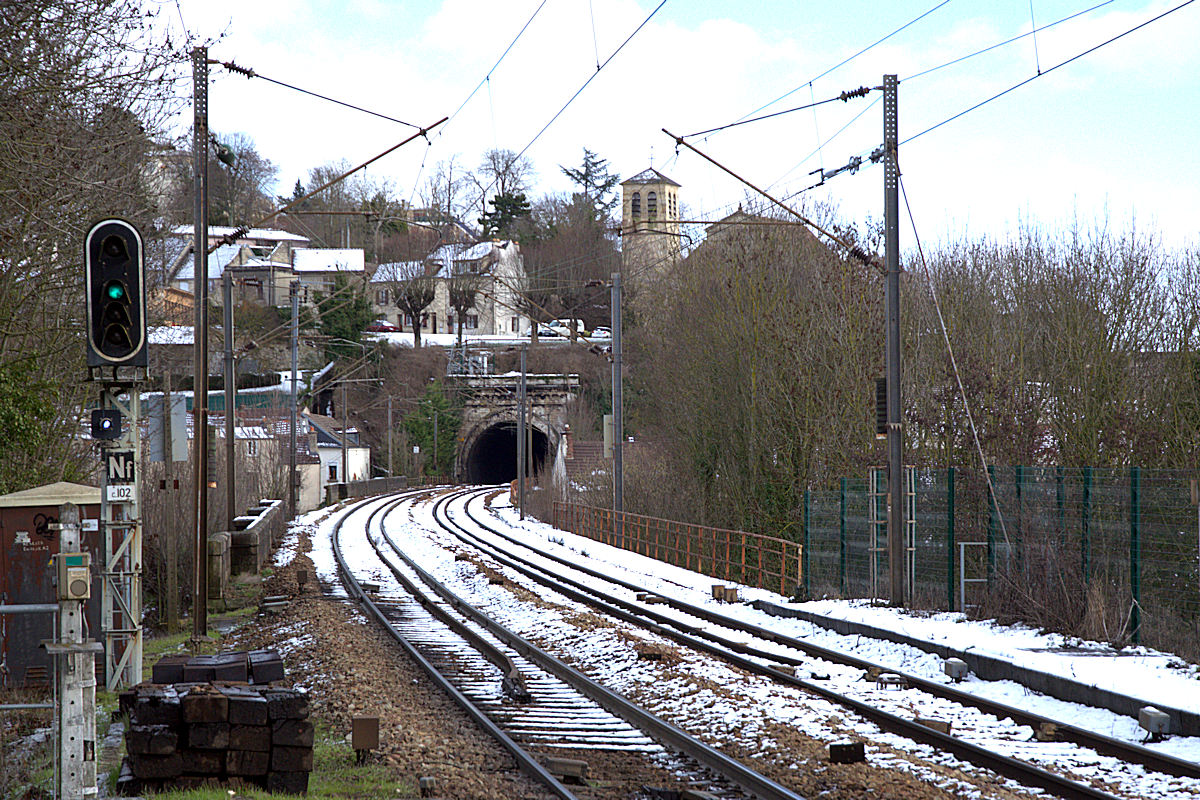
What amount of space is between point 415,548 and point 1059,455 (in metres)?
16.8

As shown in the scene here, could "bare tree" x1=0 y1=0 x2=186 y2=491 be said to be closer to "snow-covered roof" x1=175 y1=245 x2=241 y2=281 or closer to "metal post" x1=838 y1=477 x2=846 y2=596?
"metal post" x1=838 y1=477 x2=846 y2=596

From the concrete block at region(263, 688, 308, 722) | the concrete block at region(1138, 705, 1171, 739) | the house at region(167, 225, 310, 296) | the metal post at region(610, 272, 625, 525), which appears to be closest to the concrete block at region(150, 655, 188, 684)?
the concrete block at region(263, 688, 308, 722)

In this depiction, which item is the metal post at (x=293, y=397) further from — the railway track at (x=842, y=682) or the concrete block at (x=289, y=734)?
the concrete block at (x=289, y=734)

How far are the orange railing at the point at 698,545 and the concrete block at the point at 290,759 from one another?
13.4 meters

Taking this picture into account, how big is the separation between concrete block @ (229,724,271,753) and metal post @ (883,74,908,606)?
35.8 feet

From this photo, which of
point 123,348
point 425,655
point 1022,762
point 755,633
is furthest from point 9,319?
point 1022,762

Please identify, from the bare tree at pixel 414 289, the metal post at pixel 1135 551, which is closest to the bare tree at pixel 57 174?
the metal post at pixel 1135 551

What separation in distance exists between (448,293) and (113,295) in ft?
314

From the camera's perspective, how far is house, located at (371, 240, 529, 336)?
326 ft

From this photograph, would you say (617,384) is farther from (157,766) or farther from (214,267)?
(214,267)

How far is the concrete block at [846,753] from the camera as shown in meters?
8.80

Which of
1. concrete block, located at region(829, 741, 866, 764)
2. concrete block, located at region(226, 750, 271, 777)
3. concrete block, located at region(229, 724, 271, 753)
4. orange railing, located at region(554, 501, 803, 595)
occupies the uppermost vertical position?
concrete block, located at region(229, 724, 271, 753)

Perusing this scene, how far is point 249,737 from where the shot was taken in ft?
26.8

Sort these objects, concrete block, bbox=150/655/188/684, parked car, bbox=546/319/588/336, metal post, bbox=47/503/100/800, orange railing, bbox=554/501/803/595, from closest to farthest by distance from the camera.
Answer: metal post, bbox=47/503/100/800 < concrete block, bbox=150/655/188/684 < orange railing, bbox=554/501/803/595 < parked car, bbox=546/319/588/336
